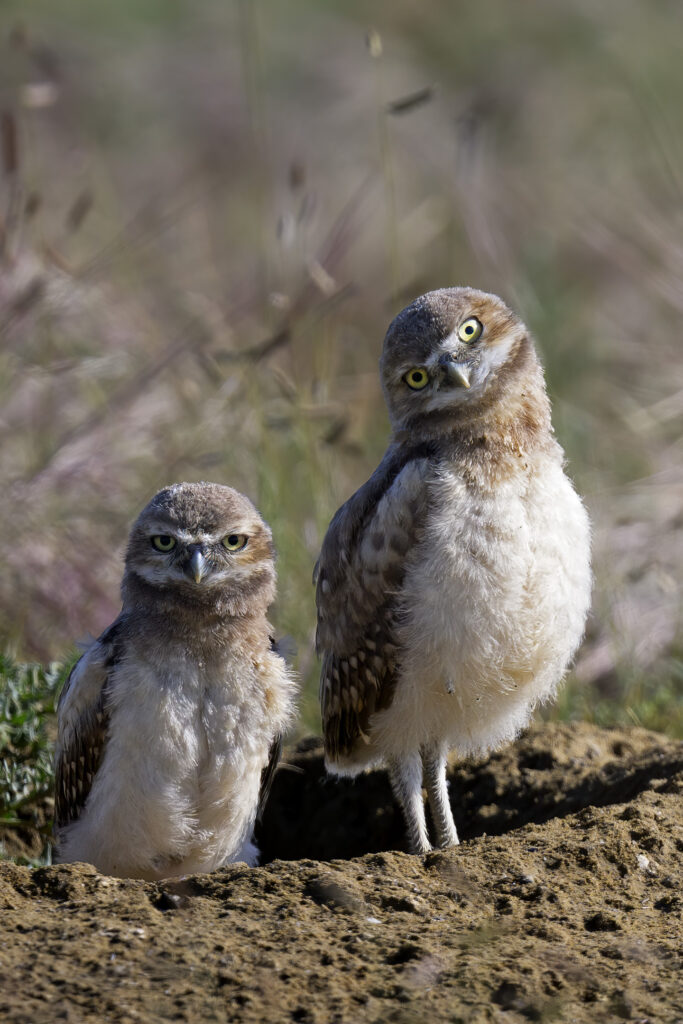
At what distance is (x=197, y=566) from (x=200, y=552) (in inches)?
3.4

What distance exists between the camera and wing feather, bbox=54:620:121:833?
187 inches

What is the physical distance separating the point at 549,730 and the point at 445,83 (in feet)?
52.5

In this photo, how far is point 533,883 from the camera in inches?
154

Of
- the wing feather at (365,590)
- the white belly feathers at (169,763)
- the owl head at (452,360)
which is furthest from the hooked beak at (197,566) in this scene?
the owl head at (452,360)

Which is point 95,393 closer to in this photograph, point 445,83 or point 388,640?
point 388,640

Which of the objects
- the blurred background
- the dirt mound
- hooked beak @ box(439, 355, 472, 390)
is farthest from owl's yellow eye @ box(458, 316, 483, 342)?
the dirt mound

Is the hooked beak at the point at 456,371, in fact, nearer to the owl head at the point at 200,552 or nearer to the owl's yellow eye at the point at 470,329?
the owl's yellow eye at the point at 470,329

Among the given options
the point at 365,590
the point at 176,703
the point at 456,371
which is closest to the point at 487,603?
the point at 365,590

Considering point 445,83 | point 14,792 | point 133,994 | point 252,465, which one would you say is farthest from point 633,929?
point 445,83

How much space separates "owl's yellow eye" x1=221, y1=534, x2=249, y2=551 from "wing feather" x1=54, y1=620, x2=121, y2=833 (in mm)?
523

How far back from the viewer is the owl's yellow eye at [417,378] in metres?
4.79

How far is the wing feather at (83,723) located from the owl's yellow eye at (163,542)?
1.12 feet

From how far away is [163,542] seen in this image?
4918mm

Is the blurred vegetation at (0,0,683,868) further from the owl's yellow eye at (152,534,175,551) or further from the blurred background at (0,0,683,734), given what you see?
the owl's yellow eye at (152,534,175,551)
